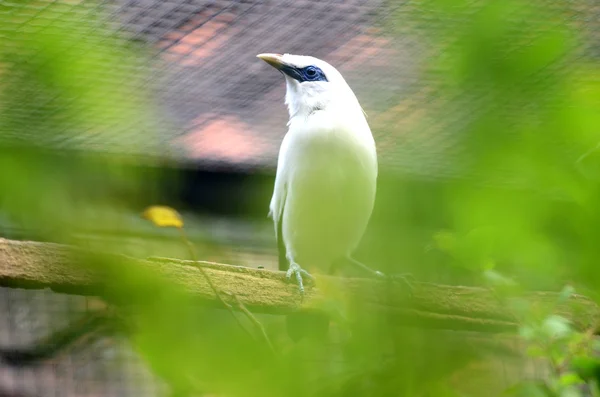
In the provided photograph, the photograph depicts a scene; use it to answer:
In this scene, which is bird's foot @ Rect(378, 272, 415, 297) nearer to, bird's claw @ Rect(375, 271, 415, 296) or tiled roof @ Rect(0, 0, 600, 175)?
bird's claw @ Rect(375, 271, 415, 296)

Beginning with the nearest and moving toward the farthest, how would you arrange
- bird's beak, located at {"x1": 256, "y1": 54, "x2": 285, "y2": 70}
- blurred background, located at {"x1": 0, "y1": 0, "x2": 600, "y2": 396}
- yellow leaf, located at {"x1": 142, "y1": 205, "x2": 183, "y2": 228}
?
blurred background, located at {"x1": 0, "y1": 0, "x2": 600, "y2": 396} → yellow leaf, located at {"x1": 142, "y1": 205, "x2": 183, "y2": 228} → bird's beak, located at {"x1": 256, "y1": 54, "x2": 285, "y2": 70}

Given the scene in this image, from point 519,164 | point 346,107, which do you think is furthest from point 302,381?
point 346,107

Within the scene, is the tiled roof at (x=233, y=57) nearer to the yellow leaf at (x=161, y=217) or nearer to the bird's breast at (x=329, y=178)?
the bird's breast at (x=329, y=178)

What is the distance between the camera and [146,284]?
0.36 metres

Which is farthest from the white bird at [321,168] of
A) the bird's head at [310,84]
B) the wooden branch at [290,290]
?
the wooden branch at [290,290]

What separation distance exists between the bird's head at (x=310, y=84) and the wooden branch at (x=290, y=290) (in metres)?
0.68

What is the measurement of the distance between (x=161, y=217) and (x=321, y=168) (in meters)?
1.50

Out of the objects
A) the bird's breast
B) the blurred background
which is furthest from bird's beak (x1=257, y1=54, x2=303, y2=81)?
the blurred background

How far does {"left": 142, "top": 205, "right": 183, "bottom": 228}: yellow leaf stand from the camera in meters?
0.52

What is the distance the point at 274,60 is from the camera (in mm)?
2156

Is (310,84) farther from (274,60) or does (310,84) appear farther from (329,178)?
(329,178)

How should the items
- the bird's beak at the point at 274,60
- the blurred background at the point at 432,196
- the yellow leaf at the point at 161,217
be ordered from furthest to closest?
the bird's beak at the point at 274,60 → the yellow leaf at the point at 161,217 → the blurred background at the point at 432,196

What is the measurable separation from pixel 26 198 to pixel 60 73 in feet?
0.23

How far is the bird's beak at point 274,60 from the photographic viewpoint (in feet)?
6.96
